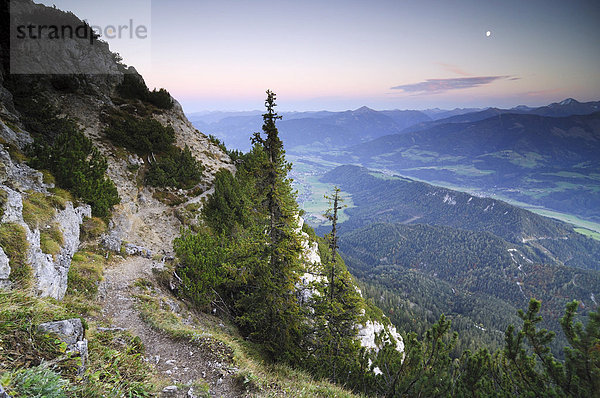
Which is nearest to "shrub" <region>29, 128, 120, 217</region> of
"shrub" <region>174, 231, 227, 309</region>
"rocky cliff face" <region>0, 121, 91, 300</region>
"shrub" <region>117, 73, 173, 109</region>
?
"rocky cliff face" <region>0, 121, 91, 300</region>

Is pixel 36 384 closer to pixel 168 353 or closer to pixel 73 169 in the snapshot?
pixel 168 353

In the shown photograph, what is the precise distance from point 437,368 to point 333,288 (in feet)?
22.4

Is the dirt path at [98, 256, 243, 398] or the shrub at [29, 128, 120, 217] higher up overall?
the shrub at [29, 128, 120, 217]

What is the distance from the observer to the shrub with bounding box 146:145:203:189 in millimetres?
27844

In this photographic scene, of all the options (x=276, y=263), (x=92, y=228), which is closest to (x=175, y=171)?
(x=92, y=228)

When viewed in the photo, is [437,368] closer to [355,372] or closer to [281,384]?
[355,372]

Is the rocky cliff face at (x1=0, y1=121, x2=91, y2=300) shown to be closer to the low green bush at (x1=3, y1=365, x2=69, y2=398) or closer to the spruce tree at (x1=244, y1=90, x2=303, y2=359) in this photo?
the low green bush at (x1=3, y1=365, x2=69, y2=398)

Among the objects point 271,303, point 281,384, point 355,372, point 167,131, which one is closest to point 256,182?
point 271,303

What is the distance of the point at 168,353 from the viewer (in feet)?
31.8

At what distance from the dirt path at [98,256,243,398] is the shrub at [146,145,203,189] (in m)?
15.9

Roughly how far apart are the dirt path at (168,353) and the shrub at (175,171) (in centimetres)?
1591

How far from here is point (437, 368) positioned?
12.3 metres

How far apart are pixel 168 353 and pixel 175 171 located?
23.9 m

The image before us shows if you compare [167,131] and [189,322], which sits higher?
[167,131]
